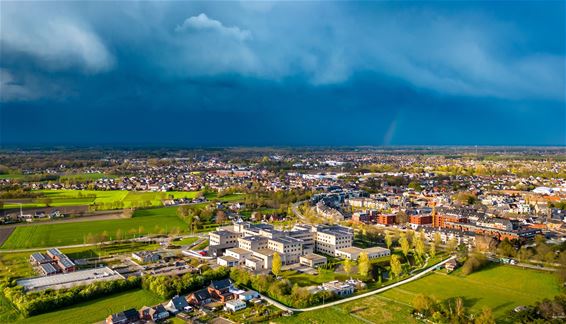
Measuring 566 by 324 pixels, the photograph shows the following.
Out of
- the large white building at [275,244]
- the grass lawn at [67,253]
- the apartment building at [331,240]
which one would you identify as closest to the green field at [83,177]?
the grass lawn at [67,253]

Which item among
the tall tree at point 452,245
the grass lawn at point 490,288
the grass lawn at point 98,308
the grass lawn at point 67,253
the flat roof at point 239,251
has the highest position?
the tall tree at point 452,245

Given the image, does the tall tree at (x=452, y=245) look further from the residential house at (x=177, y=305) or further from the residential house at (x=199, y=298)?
the residential house at (x=177, y=305)

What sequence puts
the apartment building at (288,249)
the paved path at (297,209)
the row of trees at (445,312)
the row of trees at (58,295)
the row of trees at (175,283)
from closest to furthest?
the row of trees at (445,312)
the row of trees at (58,295)
the row of trees at (175,283)
the apartment building at (288,249)
the paved path at (297,209)

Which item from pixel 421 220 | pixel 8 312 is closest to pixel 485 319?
pixel 8 312

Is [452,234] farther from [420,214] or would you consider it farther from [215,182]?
[215,182]

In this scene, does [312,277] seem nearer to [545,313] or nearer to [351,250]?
[351,250]

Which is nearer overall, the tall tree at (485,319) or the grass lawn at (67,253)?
the tall tree at (485,319)

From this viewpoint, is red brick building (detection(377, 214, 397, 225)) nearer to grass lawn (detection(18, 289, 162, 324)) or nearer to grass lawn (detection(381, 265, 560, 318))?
grass lawn (detection(381, 265, 560, 318))
